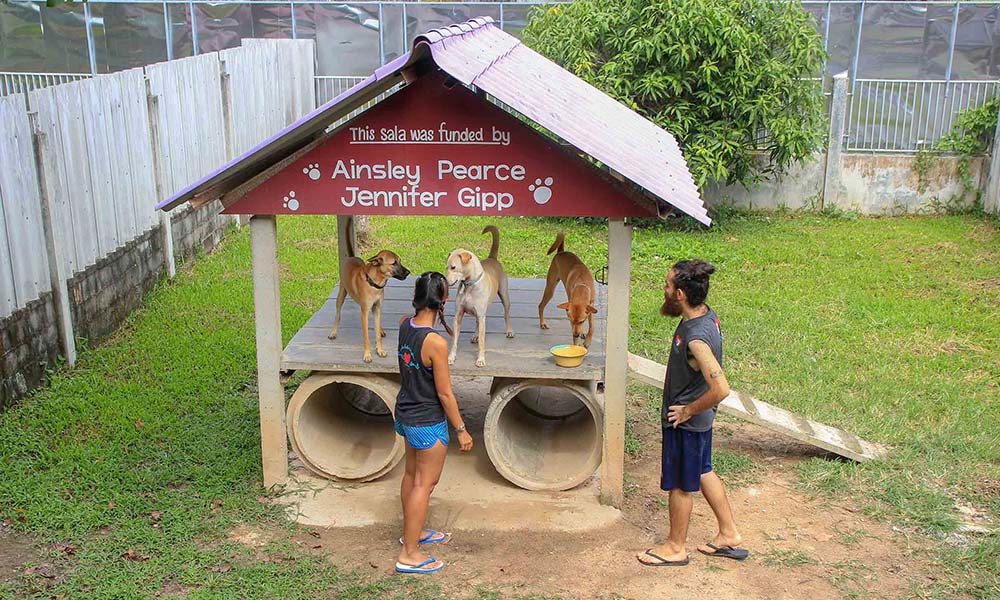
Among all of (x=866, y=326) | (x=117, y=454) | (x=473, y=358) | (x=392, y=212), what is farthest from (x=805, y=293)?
(x=117, y=454)

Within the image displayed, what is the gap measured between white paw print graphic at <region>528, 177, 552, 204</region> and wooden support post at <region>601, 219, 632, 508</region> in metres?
0.41

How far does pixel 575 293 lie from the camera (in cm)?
614

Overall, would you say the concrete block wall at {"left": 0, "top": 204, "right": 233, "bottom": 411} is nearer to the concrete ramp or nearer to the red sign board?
the red sign board

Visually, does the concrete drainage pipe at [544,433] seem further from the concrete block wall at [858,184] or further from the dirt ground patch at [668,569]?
the concrete block wall at [858,184]

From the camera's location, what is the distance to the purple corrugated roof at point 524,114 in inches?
195

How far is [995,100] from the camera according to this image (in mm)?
14414

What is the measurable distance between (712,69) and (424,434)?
9103 millimetres

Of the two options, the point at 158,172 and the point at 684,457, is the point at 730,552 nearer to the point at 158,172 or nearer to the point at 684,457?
the point at 684,457

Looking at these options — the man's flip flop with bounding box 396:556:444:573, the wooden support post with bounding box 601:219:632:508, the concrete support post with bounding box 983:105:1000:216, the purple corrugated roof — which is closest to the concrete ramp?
the wooden support post with bounding box 601:219:632:508

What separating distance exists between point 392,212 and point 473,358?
44.9 inches

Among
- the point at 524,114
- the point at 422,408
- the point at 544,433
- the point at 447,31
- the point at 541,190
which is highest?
the point at 447,31

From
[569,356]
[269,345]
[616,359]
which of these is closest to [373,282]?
[269,345]

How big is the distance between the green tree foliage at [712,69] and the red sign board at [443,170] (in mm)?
7492

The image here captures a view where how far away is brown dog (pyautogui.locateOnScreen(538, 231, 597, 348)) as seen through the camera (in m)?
6.07
